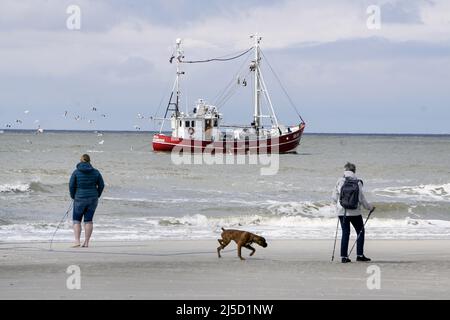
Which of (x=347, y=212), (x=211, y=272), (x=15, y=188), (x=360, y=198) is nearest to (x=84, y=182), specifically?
(x=211, y=272)

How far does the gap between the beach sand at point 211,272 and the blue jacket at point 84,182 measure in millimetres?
798

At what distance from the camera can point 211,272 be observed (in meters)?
10.8

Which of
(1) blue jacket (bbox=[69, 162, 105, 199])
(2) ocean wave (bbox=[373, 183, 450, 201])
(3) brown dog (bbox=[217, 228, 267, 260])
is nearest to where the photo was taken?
(3) brown dog (bbox=[217, 228, 267, 260])

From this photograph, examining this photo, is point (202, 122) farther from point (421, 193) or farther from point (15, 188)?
point (15, 188)

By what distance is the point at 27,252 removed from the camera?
12594mm

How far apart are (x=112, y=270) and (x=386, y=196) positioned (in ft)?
69.1

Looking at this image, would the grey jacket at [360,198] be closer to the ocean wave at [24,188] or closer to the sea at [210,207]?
the sea at [210,207]

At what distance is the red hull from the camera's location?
6569 centimetres

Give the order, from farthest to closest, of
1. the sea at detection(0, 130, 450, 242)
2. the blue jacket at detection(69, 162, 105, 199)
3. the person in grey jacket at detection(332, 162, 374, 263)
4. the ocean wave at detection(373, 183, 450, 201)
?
the ocean wave at detection(373, 183, 450, 201) → the sea at detection(0, 130, 450, 242) → the blue jacket at detection(69, 162, 105, 199) → the person in grey jacket at detection(332, 162, 374, 263)

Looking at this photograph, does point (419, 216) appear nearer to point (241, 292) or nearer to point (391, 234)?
point (391, 234)

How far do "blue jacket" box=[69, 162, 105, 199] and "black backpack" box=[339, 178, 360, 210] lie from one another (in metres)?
3.64

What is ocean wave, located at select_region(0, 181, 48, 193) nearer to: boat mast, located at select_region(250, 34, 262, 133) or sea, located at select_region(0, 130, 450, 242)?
sea, located at select_region(0, 130, 450, 242)

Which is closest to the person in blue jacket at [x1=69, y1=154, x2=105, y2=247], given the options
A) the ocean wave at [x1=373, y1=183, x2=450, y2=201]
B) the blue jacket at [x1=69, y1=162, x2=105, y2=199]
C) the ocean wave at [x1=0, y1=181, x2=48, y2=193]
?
the blue jacket at [x1=69, y1=162, x2=105, y2=199]

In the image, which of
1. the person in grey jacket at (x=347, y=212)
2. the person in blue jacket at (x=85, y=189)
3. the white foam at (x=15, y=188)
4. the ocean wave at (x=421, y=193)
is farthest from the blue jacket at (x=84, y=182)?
the ocean wave at (x=421, y=193)
